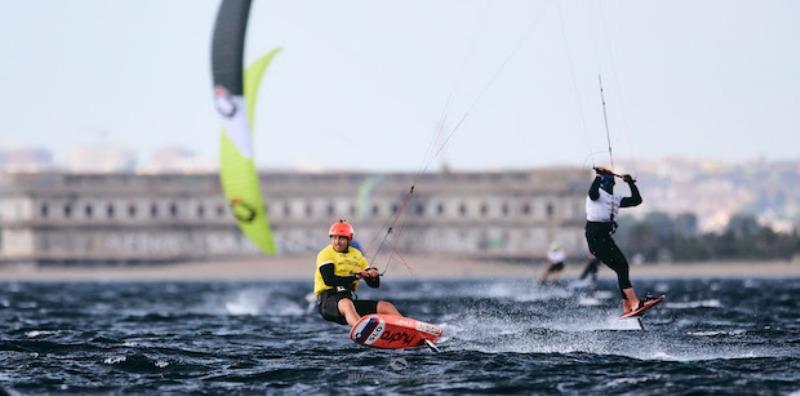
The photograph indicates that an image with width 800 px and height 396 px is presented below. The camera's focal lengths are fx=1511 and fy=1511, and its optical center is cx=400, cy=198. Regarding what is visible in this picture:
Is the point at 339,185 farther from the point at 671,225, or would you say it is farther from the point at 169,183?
the point at 671,225

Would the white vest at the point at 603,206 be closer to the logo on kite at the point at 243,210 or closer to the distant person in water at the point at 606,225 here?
the distant person in water at the point at 606,225

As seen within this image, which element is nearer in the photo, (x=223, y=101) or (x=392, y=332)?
(x=392, y=332)

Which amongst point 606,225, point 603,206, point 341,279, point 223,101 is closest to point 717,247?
point 223,101

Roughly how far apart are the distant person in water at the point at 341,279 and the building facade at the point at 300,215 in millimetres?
101868

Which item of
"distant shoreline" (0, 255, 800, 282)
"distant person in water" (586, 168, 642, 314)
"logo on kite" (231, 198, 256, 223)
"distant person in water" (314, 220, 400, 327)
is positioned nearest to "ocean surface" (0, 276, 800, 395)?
"distant person in water" (314, 220, 400, 327)

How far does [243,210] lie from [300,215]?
88342mm

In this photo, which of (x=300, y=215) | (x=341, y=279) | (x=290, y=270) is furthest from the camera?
(x=300, y=215)

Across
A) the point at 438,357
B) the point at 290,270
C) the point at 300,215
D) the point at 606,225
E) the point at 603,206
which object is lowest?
the point at 290,270

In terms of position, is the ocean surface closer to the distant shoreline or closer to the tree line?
the distant shoreline

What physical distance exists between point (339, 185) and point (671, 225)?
3334 inches

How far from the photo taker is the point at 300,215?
401ft

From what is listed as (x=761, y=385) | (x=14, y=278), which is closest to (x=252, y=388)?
(x=761, y=385)

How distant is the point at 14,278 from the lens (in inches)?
4532

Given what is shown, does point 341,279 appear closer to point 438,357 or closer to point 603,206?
point 438,357
